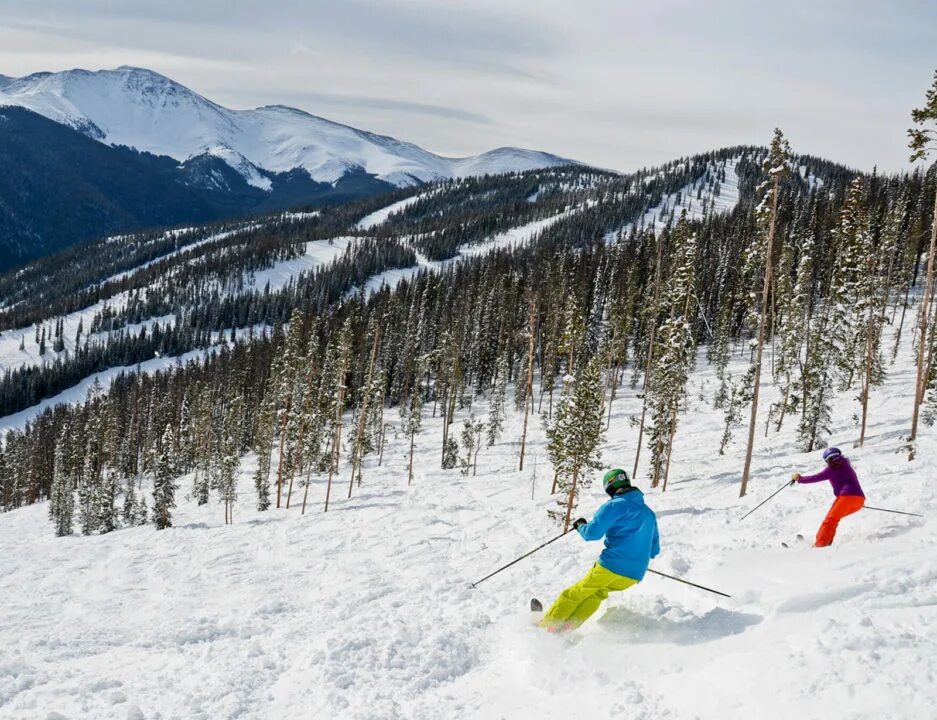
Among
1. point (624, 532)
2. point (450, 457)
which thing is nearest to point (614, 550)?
point (624, 532)

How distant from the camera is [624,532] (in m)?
8.00

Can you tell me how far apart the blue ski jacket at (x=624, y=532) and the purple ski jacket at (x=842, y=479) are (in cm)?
511

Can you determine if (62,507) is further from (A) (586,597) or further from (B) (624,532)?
(B) (624,532)

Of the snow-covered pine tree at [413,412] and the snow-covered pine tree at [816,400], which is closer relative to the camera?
the snow-covered pine tree at [816,400]

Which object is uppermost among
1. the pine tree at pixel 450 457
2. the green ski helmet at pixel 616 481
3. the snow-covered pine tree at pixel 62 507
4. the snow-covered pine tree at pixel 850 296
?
the snow-covered pine tree at pixel 850 296

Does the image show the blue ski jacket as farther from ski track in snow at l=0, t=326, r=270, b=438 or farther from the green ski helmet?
ski track in snow at l=0, t=326, r=270, b=438

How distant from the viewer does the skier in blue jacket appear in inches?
314

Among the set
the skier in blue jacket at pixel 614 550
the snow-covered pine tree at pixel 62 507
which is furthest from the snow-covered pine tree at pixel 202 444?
the skier in blue jacket at pixel 614 550

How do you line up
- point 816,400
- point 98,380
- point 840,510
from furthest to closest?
point 98,380 → point 816,400 → point 840,510

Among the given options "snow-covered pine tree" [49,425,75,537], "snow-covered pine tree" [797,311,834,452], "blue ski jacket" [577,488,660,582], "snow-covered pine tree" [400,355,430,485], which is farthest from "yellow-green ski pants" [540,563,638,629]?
"snow-covered pine tree" [49,425,75,537]

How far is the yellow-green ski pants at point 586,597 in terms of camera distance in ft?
26.5

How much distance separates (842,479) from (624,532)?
5766 millimetres

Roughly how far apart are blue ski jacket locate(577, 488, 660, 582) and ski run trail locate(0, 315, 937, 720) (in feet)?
2.64

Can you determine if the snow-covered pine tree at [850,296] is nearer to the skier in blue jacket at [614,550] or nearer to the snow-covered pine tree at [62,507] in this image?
the skier in blue jacket at [614,550]
